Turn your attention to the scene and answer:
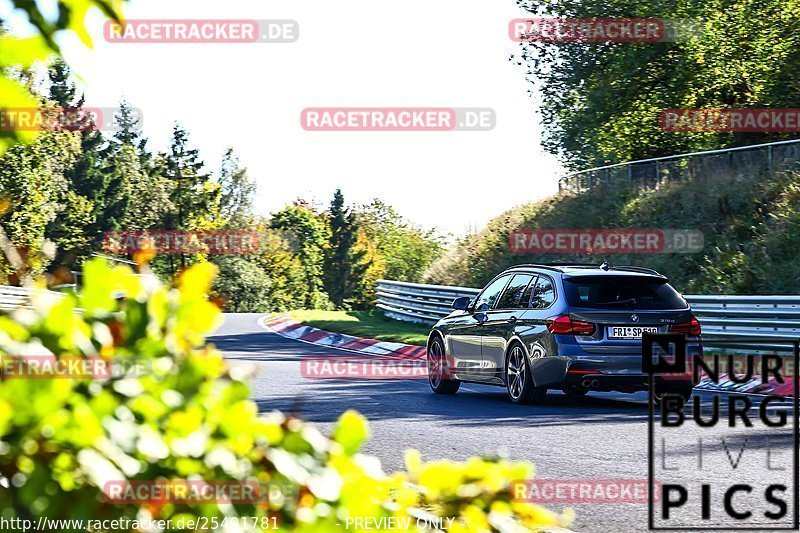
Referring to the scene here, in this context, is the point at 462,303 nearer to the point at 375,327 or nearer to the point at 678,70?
the point at 375,327

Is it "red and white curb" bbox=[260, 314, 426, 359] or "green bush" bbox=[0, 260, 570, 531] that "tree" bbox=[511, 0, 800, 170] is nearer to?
"red and white curb" bbox=[260, 314, 426, 359]

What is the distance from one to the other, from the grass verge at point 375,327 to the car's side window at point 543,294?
10.6 meters

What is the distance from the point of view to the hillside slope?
25.7 metres

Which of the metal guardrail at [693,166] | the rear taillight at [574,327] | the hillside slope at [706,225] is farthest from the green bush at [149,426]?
the metal guardrail at [693,166]

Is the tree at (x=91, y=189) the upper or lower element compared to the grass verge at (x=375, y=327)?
upper

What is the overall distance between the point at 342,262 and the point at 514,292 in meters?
120

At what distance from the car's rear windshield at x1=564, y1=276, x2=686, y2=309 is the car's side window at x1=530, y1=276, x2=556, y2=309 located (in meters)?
0.23

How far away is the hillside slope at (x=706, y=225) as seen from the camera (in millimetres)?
25703

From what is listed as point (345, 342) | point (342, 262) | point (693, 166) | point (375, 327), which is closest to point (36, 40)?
point (345, 342)

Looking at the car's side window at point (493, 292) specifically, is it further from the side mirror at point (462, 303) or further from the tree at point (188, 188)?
the tree at point (188, 188)

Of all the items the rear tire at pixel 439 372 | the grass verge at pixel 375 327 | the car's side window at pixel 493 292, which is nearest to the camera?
the car's side window at pixel 493 292

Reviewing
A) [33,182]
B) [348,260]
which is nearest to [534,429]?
[33,182]

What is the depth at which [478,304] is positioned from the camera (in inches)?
593

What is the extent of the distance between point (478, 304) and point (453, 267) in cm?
2517
